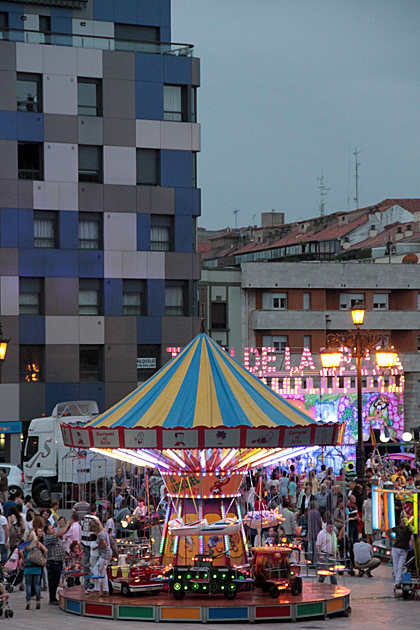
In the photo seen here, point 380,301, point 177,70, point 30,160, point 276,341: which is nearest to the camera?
point 30,160

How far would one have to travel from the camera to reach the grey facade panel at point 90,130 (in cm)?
4119

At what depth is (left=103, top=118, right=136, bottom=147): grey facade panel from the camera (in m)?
41.6

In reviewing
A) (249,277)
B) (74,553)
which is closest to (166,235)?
(249,277)

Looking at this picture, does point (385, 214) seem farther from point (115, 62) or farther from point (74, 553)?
point (74, 553)

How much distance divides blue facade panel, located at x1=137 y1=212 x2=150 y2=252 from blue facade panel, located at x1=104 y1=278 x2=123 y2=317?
66.9 inches

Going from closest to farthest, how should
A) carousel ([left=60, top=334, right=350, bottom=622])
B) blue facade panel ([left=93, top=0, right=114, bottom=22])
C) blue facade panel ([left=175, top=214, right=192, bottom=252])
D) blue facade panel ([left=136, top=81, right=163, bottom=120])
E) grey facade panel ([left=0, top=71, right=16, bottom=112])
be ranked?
carousel ([left=60, top=334, right=350, bottom=622])
grey facade panel ([left=0, top=71, right=16, bottom=112])
blue facade panel ([left=136, top=81, right=163, bottom=120])
blue facade panel ([left=175, top=214, right=192, bottom=252])
blue facade panel ([left=93, top=0, right=114, bottom=22])

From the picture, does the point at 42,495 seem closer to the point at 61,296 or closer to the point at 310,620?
the point at 61,296

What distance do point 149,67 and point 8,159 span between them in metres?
7.20

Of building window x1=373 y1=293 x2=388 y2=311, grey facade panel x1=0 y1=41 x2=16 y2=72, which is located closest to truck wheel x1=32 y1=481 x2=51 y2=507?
grey facade panel x1=0 y1=41 x2=16 y2=72

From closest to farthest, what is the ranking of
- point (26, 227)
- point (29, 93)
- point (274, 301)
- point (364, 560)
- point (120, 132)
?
point (364, 560)
point (26, 227)
point (29, 93)
point (120, 132)
point (274, 301)

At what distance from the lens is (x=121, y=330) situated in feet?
138

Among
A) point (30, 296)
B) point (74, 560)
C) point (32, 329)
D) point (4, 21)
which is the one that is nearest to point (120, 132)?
point (4, 21)

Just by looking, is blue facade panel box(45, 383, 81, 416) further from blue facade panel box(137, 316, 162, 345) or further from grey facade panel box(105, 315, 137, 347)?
blue facade panel box(137, 316, 162, 345)

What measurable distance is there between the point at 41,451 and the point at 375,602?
704 inches
